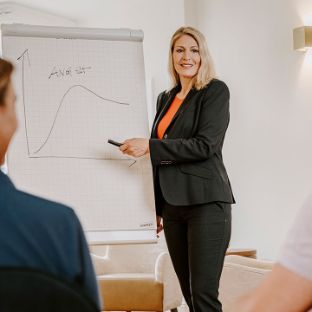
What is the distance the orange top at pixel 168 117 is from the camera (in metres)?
2.68

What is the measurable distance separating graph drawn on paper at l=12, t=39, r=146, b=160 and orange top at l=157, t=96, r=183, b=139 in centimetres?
8

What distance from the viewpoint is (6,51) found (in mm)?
2670

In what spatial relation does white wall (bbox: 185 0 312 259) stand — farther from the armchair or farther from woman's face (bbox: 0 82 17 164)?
woman's face (bbox: 0 82 17 164)

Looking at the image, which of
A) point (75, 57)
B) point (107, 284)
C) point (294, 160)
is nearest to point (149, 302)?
point (107, 284)

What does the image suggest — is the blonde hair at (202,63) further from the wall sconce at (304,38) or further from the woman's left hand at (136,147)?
the wall sconce at (304,38)

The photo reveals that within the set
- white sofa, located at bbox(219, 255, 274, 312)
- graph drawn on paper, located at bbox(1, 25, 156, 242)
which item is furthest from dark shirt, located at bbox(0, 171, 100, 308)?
white sofa, located at bbox(219, 255, 274, 312)

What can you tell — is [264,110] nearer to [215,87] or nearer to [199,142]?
[215,87]

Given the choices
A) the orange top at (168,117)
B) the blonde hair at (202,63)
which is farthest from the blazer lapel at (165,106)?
the blonde hair at (202,63)

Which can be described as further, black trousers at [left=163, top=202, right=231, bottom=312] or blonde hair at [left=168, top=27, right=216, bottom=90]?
blonde hair at [left=168, top=27, right=216, bottom=90]

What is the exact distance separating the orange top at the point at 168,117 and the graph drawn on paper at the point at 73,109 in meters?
0.08

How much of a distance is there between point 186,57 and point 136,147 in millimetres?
430

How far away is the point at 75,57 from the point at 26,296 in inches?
78.6

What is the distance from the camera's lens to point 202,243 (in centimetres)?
247

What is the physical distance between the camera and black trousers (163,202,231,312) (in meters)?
2.48
